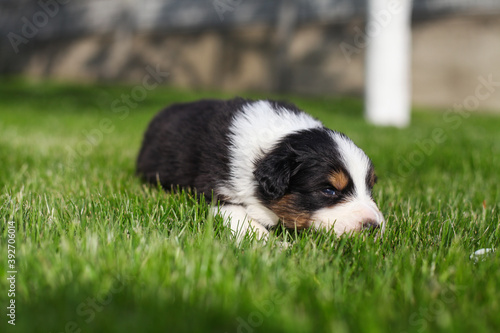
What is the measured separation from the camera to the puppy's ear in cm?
284

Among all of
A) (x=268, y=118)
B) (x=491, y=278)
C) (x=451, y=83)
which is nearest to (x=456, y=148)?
(x=268, y=118)

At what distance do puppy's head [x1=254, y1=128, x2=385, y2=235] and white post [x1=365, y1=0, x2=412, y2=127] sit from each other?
21.2 ft

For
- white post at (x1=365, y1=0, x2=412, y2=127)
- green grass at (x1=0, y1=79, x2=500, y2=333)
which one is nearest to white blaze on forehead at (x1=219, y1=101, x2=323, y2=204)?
green grass at (x1=0, y1=79, x2=500, y2=333)

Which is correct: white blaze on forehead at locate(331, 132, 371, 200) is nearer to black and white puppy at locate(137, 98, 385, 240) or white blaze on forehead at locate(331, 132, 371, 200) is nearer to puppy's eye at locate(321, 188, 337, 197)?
black and white puppy at locate(137, 98, 385, 240)

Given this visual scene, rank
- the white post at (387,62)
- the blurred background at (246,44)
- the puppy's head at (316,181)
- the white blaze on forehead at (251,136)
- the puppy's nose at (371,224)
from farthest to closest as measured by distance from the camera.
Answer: the blurred background at (246,44) → the white post at (387,62) → the white blaze on forehead at (251,136) → the puppy's head at (316,181) → the puppy's nose at (371,224)

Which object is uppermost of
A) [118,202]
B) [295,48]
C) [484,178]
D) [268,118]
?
[295,48]

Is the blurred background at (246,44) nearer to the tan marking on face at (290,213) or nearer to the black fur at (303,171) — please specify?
the black fur at (303,171)

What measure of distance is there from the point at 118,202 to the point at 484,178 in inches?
142

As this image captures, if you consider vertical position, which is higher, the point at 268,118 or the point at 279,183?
the point at 268,118

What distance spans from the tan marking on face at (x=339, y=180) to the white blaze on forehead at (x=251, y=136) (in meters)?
0.49

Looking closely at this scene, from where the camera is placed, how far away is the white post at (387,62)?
8641 mm

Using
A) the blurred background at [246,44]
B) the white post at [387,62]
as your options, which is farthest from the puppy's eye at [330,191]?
the blurred background at [246,44]

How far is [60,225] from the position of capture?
7.72 feet

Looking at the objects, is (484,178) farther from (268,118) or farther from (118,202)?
(118,202)
